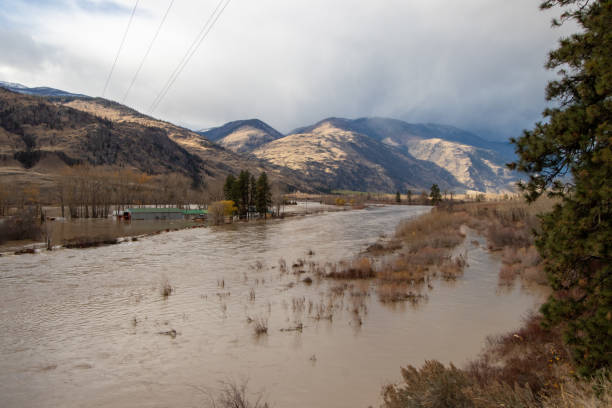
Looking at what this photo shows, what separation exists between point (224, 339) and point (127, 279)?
44.0 feet

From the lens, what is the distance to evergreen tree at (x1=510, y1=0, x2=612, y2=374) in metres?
5.19

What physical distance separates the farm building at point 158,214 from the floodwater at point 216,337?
68.7 m

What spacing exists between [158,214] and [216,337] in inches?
3438

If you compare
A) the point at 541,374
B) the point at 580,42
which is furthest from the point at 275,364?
the point at 580,42

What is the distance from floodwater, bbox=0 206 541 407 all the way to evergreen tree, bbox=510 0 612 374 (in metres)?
4.66

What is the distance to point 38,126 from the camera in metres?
198

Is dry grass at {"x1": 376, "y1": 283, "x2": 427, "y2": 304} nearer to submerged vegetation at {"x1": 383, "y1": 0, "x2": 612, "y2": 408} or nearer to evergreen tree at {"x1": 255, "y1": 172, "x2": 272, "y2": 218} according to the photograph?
submerged vegetation at {"x1": 383, "y1": 0, "x2": 612, "y2": 408}

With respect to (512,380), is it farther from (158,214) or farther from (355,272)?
(158,214)

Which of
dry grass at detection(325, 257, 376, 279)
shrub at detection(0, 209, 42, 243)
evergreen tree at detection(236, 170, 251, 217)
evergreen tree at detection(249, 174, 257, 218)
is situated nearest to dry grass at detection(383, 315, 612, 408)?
dry grass at detection(325, 257, 376, 279)

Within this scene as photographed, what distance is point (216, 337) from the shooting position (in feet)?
40.4

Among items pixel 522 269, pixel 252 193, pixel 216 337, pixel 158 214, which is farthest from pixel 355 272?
pixel 158 214

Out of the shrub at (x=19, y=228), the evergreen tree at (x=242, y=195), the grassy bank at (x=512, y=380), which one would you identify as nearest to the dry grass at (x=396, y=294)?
the grassy bank at (x=512, y=380)

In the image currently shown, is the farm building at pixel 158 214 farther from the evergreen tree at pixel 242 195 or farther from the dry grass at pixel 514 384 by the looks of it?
the dry grass at pixel 514 384

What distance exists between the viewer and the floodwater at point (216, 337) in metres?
8.98
